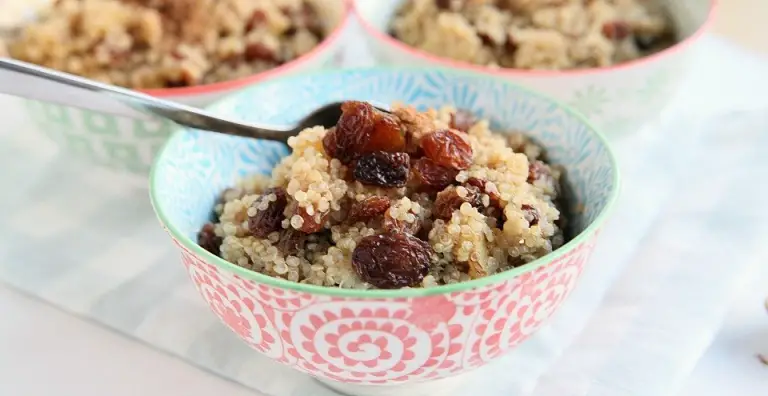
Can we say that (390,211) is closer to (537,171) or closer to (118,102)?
(537,171)

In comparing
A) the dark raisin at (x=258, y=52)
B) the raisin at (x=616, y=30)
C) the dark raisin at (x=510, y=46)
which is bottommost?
the dark raisin at (x=258, y=52)

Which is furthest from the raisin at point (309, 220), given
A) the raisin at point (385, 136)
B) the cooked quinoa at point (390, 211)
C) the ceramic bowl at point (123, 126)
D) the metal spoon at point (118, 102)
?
the ceramic bowl at point (123, 126)

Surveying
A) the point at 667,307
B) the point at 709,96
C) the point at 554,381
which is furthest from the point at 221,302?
the point at 709,96

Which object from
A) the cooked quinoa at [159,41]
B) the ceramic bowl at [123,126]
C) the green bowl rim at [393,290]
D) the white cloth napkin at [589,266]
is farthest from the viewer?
the cooked quinoa at [159,41]

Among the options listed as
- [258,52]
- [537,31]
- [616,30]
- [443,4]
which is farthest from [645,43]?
[258,52]

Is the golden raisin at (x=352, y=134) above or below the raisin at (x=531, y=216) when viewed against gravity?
above

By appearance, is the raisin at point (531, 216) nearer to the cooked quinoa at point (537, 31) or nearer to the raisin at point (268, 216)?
the raisin at point (268, 216)

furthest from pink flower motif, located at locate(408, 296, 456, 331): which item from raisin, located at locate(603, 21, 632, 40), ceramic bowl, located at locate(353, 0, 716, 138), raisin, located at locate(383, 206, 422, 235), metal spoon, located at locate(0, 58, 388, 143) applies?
raisin, located at locate(603, 21, 632, 40)

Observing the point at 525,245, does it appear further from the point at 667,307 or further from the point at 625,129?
the point at 625,129
